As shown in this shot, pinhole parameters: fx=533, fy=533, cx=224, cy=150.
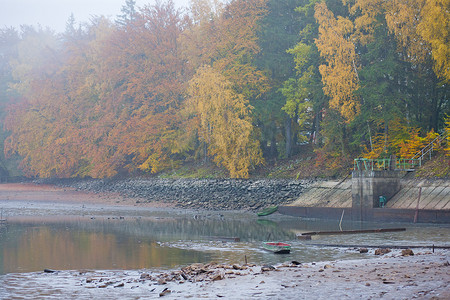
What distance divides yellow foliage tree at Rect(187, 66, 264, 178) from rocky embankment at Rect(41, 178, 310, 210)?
2211 mm

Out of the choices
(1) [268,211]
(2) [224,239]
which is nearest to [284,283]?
(2) [224,239]

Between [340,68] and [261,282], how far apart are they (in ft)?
97.8

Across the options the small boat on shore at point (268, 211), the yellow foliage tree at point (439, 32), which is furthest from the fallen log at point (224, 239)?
the yellow foliage tree at point (439, 32)

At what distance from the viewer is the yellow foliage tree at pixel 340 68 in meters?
40.2

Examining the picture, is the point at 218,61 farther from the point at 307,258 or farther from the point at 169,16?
the point at 307,258

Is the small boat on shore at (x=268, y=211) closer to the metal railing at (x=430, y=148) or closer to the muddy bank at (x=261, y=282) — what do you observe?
the metal railing at (x=430, y=148)

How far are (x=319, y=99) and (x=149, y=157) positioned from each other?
21792 mm

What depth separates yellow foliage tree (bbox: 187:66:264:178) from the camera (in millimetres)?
47188

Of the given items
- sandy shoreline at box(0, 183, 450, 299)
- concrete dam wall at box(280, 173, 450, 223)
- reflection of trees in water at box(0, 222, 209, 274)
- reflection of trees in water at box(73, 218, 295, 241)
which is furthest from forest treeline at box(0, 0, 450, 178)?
sandy shoreline at box(0, 183, 450, 299)

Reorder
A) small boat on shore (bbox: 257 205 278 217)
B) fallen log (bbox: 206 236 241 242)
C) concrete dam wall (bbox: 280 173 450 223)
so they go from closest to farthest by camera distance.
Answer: fallen log (bbox: 206 236 241 242), concrete dam wall (bbox: 280 173 450 223), small boat on shore (bbox: 257 205 278 217)

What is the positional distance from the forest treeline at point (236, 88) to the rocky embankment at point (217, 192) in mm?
2341

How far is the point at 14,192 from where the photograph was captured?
60562 millimetres

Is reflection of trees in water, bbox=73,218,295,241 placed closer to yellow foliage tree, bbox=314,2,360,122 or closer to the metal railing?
the metal railing

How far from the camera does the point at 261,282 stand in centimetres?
1332
